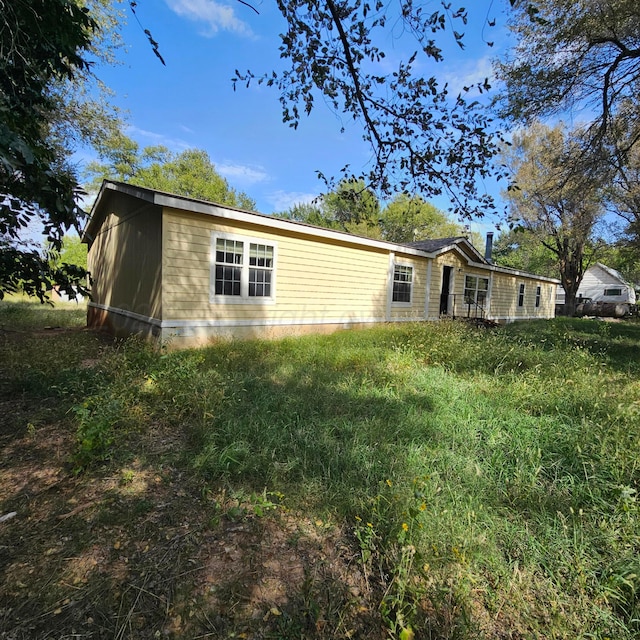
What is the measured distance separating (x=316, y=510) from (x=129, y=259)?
8516 millimetres

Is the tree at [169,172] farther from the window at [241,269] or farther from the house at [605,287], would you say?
the house at [605,287]

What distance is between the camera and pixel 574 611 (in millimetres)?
1705

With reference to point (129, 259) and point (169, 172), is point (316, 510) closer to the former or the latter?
point (129, 259)

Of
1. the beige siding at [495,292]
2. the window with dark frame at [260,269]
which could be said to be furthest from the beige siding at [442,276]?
the window with dark frame at [260,269]

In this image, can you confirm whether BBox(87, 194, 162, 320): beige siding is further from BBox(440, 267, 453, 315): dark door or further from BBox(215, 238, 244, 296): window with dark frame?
BBox(440, 267, 453, 315): dark door

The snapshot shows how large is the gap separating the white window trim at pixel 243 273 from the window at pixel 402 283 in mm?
4980

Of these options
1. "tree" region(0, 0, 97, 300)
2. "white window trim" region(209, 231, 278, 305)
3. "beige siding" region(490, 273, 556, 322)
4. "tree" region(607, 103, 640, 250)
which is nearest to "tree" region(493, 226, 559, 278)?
"beige siding" region(490, 273, 556, 322)

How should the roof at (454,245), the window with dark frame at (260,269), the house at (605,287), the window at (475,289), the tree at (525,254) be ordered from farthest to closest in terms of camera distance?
the house at (605,287) < the tree at (525,254) < the window at (475,289) < the roof at (454,245) < the window with dark frame at (260,269)

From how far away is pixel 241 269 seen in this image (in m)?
8.04

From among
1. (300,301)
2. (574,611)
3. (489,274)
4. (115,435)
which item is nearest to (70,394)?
(115,435)

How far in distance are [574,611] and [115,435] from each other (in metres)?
3.69

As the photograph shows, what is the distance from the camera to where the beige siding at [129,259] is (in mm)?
7367

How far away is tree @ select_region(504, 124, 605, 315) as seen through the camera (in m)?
8.11

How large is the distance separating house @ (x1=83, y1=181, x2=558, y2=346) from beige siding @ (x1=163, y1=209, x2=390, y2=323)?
2 cm
